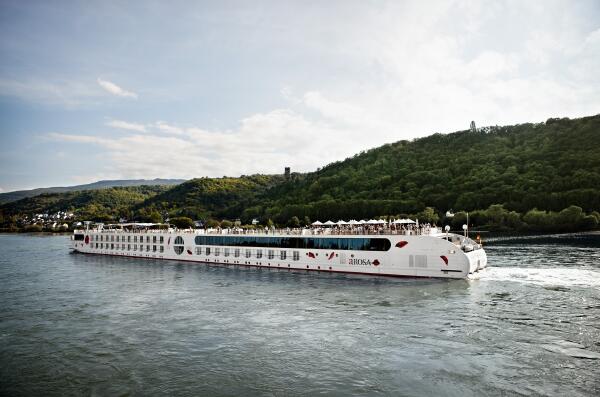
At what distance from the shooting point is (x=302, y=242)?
60.5 meters

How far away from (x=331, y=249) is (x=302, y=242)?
18.2ft

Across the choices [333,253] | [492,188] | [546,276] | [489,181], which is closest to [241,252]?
[333,253]

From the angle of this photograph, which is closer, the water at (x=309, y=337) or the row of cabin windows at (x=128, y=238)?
the water at (x=309, y=337)

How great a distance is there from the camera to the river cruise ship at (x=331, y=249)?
4753 cm

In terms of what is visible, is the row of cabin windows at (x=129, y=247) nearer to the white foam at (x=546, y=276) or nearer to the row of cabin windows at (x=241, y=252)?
the row of cabin windows at (x=241, y=252)

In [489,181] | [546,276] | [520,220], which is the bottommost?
[546,276]

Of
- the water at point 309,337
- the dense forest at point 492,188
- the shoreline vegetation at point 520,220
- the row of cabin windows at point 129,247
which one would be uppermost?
the dense forest at point 492,188

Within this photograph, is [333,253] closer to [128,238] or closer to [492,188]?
[128,238]

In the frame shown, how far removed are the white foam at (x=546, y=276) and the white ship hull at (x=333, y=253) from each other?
2496mm

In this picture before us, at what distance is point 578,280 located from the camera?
1775 inches

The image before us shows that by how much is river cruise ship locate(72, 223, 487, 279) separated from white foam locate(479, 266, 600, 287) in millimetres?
2392

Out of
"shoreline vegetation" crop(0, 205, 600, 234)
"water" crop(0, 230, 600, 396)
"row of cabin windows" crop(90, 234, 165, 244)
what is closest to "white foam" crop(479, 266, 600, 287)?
"water" crop(0, 230, 600, 396)

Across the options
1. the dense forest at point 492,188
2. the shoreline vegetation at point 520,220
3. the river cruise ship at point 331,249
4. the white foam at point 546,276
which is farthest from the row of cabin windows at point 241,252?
the dense forest at point 492,188

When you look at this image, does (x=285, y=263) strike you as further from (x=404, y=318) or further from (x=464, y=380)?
(x=464, y=380)
